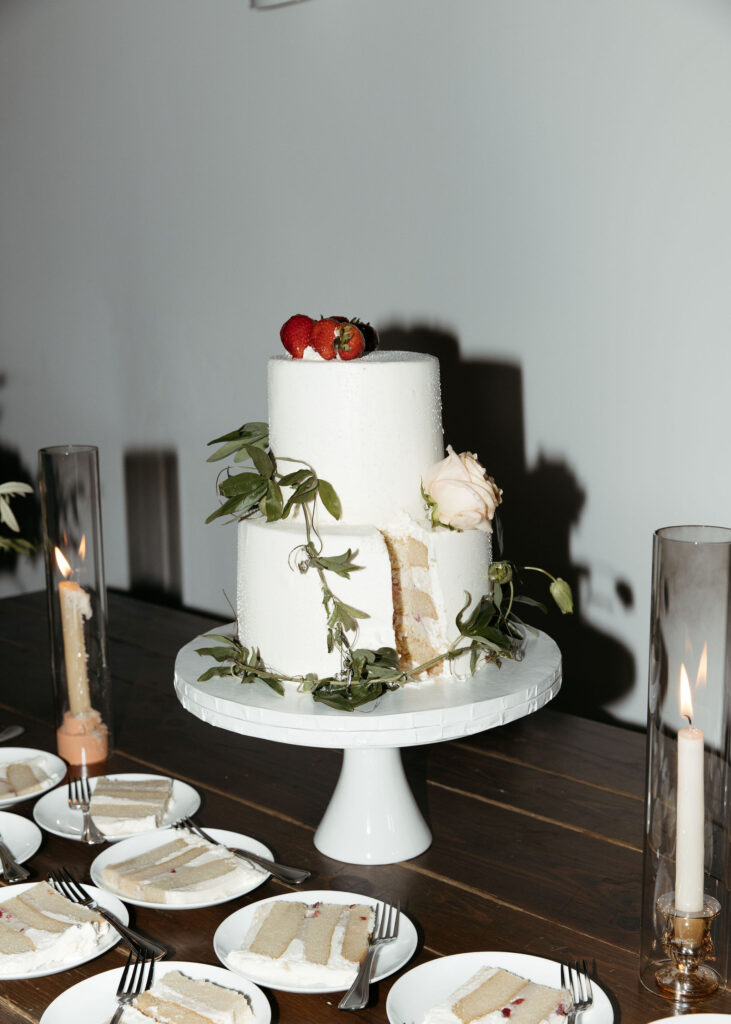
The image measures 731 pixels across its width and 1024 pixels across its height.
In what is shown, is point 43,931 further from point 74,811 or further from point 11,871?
point 74,811

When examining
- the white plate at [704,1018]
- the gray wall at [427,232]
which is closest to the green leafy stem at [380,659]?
the white plate at [704,1018]

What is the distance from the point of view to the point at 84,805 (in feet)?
4.56

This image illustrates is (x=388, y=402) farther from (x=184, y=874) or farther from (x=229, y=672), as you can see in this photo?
(x=184, y=874)

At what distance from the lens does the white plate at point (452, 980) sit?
95 cm

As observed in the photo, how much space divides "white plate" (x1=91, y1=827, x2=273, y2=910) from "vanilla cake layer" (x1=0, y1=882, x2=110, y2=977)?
60 millimetres

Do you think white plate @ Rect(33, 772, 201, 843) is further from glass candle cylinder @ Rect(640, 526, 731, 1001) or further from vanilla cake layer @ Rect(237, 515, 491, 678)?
glass candle cylinder @ Rect(640, 526, 731, 1001)

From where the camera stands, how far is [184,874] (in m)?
1.20

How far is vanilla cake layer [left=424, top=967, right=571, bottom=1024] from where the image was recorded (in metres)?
0.93

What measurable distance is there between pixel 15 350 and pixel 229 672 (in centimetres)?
255

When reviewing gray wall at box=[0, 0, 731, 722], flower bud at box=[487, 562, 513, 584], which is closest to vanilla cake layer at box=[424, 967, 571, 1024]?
flower bud at box=[487, 562, 513, 584]

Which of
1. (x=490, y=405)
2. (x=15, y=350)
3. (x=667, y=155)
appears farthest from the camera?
(x=15, y=350)

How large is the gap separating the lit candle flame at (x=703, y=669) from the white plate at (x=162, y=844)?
52cm

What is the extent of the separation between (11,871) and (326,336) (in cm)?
70

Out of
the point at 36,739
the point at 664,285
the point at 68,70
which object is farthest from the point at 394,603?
the point at 68,70
